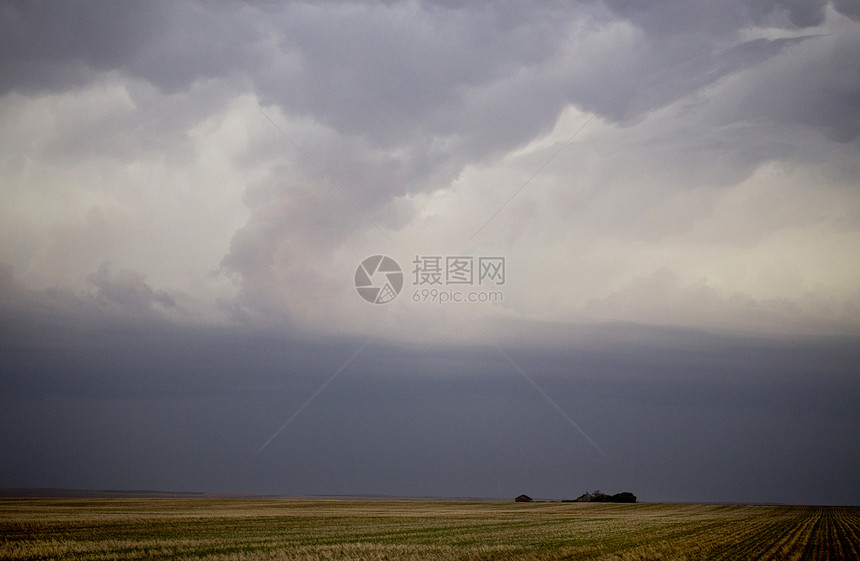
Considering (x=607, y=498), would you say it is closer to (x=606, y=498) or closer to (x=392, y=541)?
(x=606, y=498)

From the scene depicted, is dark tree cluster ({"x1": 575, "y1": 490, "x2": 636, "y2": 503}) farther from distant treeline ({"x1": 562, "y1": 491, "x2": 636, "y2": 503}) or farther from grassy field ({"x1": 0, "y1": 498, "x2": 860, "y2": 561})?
grassy field ({"x1": 0, "y1": 498, "x2": 860, "y2": 561})

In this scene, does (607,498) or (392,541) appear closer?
(392,541)

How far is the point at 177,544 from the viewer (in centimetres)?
3325

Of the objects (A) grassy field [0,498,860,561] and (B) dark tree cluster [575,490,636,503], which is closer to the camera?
(A) grassy field [0,498,860,561]

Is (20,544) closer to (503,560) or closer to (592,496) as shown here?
(503,560)

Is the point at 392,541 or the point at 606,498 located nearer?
the point at 392,541

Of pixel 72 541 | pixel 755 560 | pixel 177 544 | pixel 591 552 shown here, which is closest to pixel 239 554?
pixel 177 544

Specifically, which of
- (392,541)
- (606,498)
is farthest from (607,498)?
(392,541)

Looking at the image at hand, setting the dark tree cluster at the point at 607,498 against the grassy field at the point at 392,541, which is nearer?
the grassy field at the point at 392,541

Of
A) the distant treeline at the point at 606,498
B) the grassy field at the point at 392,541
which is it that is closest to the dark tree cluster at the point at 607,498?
the distant treeline at the point at 606,498

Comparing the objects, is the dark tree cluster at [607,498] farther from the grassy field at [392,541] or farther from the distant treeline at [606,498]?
the grassy field at [392,541]

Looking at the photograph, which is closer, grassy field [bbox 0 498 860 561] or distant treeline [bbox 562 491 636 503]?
grassy field [bbox 0 498 860 561]

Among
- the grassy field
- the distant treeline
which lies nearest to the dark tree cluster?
the distant treeline

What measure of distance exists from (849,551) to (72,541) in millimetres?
38383
